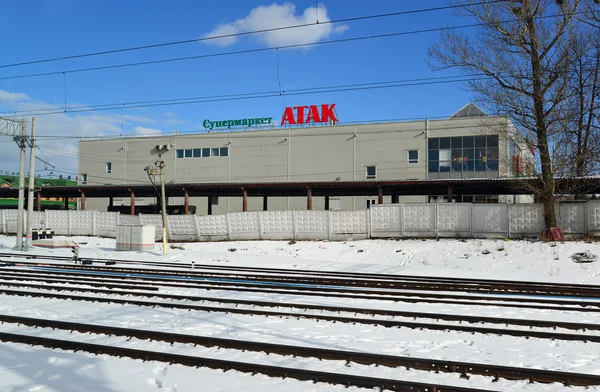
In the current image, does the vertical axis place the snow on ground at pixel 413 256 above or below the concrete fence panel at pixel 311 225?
below

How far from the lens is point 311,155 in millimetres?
52094

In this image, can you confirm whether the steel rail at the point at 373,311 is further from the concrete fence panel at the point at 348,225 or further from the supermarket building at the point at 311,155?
the supermarket building at the point at 311,155

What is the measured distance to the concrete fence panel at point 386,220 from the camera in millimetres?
27234

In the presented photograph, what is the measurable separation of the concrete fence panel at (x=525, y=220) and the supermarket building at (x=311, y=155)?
667 inches

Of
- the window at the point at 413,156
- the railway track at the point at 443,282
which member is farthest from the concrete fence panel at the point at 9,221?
the window at the point at 413,156

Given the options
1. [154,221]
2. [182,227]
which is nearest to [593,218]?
[182,227]

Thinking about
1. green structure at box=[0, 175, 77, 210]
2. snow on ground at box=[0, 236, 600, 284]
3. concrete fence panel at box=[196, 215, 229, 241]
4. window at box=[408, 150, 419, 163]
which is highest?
window at box=[408, 150, 419, 163]

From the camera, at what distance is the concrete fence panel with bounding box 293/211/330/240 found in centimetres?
2900

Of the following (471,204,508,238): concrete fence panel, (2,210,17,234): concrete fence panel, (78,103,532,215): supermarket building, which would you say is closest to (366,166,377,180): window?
(78,103,532,215): supermarket building

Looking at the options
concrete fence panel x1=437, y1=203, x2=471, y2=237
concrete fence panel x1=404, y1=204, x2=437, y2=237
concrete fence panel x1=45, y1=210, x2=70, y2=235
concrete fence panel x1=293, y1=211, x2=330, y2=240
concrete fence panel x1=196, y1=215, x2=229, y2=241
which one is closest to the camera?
concrete fence panel x1=437, y1=203, x2=471, y2=237

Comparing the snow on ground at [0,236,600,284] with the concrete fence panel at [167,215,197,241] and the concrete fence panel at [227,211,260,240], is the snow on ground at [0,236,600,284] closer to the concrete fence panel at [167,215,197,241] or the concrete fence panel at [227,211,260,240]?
the concrete fence panel at [227,211,260,240]

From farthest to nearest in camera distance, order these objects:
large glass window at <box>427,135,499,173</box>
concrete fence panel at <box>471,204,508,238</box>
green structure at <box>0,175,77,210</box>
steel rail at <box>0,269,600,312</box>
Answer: green structure at <box>0,175,77,210</box>, large glass window at <box>427,135,499,173</box>, concrete fence panel at <box>471,204,508,238</box>, steel rail at <box>0,269,600,312</box>

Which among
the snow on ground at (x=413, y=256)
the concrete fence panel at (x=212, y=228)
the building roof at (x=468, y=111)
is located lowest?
the snow on ground at (x=413, y=256)

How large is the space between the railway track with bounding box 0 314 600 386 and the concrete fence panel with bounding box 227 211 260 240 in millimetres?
22221
